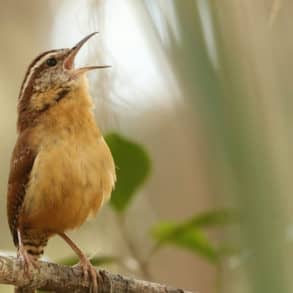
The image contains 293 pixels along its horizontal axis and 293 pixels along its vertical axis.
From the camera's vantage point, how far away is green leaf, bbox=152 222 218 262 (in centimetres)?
276

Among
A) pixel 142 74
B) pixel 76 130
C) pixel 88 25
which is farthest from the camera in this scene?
pixel 142 74

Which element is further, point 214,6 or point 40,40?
point 40,40

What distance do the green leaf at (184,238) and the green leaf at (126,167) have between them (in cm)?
19

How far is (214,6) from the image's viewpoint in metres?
0.92

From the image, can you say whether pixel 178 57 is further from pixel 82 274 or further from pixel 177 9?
pixel 82 274

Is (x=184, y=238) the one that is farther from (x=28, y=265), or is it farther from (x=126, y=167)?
(x=28, y=265)

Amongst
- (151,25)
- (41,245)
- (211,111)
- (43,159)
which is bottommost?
(41,245)

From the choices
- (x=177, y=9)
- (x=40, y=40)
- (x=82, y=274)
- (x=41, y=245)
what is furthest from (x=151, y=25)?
(x=40, y=40)

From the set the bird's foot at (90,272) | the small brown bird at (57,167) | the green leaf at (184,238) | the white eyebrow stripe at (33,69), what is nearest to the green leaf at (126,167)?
the small brown bird at (57,167)

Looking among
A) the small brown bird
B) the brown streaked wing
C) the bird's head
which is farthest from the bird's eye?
the brown streaked wing

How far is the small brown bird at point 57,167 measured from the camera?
2658 millimetres

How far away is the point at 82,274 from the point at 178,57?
175 cm

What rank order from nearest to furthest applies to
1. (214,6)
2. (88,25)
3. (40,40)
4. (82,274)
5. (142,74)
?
(214,6), (88,25), (82,274), (142,74), (40,40)

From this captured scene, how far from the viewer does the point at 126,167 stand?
2826mm
